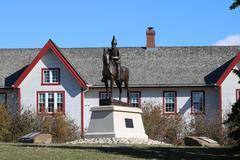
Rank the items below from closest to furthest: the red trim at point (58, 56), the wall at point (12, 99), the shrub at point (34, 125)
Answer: the shrub at point (34, 125), the red trim at point (58, 56), the wall at point (12, 99)

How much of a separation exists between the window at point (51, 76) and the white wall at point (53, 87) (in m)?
0.26

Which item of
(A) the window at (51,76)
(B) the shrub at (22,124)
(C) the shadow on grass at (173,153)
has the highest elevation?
(A) the window at (51,76)

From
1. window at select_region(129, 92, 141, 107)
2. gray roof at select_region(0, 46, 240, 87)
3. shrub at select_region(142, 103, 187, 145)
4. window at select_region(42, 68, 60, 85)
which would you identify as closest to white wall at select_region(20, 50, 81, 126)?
window at select_region(42, 68, 60, 85)

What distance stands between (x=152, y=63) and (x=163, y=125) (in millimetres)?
7198

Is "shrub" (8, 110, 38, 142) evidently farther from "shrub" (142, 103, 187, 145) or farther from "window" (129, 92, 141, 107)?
"shrub" (142, 103, 187, 145)

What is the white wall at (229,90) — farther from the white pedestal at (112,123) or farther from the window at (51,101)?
the white pedestal at (112,123)

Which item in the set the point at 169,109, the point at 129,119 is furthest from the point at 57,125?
the point at 129,119

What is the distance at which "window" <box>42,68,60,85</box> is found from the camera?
179ft

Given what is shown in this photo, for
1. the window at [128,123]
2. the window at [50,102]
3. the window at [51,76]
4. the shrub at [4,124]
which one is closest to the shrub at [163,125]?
the window at [50,102]

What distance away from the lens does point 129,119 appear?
111 ft

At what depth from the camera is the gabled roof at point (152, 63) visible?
55.2 meters

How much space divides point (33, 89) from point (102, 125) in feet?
74.3

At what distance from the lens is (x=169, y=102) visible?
5509 cm

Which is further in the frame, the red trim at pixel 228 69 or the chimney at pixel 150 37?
the chimney at pixel 150 37
